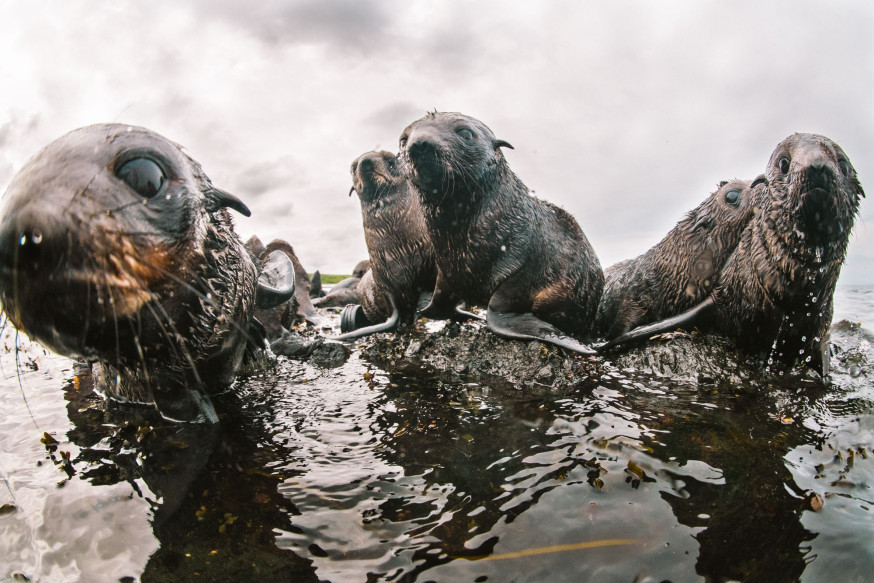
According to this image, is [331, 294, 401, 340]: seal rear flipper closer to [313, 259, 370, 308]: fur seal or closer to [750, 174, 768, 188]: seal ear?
[750, 174, 768, 188]: seal ear

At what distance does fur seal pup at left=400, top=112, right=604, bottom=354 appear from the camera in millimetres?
4023

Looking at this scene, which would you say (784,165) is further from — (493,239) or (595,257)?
(493,239)

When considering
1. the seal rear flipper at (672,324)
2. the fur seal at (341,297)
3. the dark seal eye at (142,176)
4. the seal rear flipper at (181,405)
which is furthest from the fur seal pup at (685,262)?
the fur seal at (341,297)

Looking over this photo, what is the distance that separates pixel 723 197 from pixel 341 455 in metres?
Result: 4.09

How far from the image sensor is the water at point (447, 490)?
1655 mm

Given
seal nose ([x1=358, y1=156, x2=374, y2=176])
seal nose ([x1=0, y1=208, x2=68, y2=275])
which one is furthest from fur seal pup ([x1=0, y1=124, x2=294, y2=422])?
seal nose ([x1=358, y1=156, x2=374, y2=176])

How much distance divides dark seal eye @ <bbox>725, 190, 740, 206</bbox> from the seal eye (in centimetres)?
71

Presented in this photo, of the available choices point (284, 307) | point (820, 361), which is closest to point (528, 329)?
point (820, 361)

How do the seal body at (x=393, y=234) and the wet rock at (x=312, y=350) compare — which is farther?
the seal body at (x=393, y=234)

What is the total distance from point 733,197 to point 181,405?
4.62 meters

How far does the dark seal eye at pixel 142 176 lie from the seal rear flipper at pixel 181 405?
123 cm

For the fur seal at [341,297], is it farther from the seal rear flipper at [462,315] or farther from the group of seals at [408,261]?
the seal rear flipper at [462,315]

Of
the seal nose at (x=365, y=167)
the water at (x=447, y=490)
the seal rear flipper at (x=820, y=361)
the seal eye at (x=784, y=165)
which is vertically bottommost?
the water at (x=447, y=490)

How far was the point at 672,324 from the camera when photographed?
14.1ft
